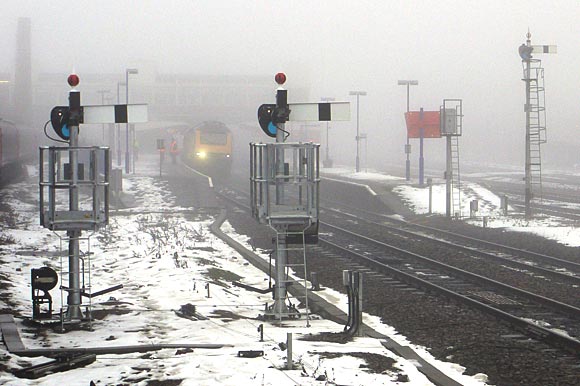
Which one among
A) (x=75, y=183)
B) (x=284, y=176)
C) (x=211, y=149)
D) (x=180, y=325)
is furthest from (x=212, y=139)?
(x=180, y=325)

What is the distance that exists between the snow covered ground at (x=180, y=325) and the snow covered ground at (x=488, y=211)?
31.2ft

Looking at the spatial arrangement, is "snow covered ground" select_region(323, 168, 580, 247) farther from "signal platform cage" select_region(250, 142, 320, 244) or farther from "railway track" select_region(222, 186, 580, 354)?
"signal platform cage" select_region(250, 142, 320, 244)

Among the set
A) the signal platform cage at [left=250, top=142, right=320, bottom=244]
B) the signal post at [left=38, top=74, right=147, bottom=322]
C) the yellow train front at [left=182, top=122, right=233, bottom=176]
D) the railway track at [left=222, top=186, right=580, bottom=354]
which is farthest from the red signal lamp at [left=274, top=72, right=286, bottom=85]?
the yellow train front at [left=182, top=122, right=233, bottom=176]

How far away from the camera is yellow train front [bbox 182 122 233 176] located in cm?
5088

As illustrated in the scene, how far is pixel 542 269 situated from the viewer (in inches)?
683

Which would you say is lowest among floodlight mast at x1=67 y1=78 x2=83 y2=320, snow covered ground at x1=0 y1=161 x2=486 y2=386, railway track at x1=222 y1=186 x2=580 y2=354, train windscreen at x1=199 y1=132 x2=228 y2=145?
railway track at x1=222 y1=186 x2=580 y2=354

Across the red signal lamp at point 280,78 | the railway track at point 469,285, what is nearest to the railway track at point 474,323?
the railway track at point 469,285

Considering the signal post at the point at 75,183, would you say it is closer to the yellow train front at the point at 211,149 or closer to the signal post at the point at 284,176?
the signal post at the point at 284,176

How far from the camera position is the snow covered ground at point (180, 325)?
844 cm

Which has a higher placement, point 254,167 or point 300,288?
point 254,167

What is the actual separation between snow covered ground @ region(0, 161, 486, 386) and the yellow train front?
2828 centimetres

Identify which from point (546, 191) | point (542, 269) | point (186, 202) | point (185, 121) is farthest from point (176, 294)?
point (185, 121)

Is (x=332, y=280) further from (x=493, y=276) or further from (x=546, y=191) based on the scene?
(x=546, y=191)

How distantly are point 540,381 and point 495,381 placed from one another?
1.58 feet
